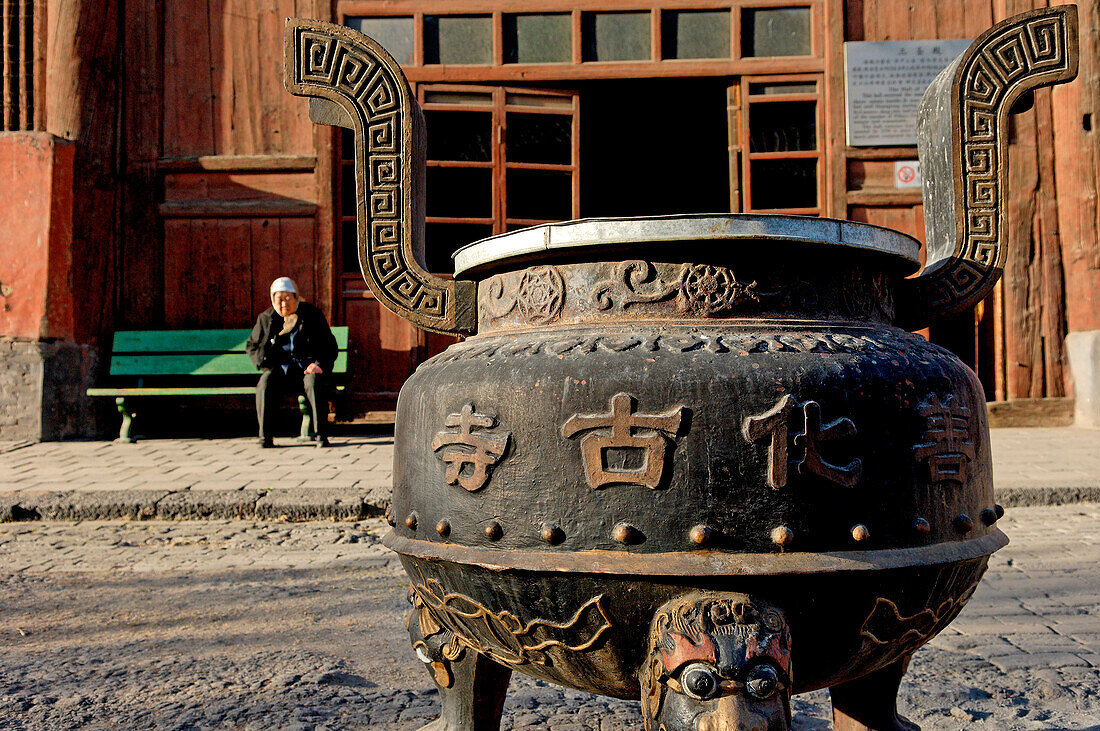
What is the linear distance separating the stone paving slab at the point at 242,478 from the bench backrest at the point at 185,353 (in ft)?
2.09

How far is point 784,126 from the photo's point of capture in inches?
267

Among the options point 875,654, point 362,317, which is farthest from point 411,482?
point 362,317

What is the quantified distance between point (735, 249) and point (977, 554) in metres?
0.60

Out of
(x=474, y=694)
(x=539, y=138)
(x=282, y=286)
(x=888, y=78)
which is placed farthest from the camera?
(x=539, y=138)

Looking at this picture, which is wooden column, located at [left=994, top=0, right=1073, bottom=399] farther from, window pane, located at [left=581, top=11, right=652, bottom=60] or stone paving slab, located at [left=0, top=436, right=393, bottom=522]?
stone paving slab, located at [left=0, top=436, right=393, bottom=522]

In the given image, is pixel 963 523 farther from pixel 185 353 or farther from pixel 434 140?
pixel 185 353

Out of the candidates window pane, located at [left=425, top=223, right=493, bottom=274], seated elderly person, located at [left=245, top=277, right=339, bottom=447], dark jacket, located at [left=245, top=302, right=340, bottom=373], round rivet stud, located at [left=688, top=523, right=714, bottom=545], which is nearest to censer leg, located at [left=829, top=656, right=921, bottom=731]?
round rivet stud, located at [left=688, top=523, right=714, bottom=545]

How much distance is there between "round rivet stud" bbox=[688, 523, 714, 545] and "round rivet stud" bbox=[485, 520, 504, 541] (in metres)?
0.28

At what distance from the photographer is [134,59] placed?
21.9ft

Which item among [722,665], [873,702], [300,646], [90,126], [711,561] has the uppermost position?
[90,126]

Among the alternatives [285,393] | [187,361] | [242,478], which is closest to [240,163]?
[187,361]

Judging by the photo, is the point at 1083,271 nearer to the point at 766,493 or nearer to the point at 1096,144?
the point at 1096,144

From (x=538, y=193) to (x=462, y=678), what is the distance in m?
5.79

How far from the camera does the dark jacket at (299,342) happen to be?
19.3ft
